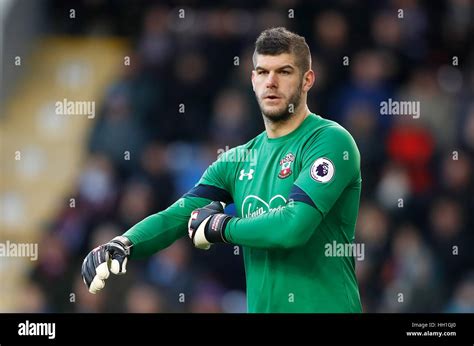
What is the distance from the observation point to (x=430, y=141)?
8.91 m

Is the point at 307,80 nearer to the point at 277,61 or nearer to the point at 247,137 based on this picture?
the point at 277,61

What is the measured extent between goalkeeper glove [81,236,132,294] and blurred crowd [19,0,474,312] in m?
2.51

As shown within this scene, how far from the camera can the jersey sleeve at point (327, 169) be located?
5.54 m

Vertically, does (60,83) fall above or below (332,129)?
above

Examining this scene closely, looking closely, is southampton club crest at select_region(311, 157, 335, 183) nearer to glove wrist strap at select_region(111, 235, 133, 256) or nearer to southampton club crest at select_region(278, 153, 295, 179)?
southampton club crest at select_region(278, 153, 295, 179)

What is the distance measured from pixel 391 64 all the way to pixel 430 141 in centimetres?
91

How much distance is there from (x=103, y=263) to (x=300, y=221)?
132 cm

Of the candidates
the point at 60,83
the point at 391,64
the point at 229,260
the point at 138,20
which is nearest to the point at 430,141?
the point at 391,64

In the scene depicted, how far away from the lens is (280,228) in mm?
5457

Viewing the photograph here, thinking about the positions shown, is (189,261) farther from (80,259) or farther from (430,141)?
(430,141)

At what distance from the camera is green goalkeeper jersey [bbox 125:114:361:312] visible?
5.50 metres
